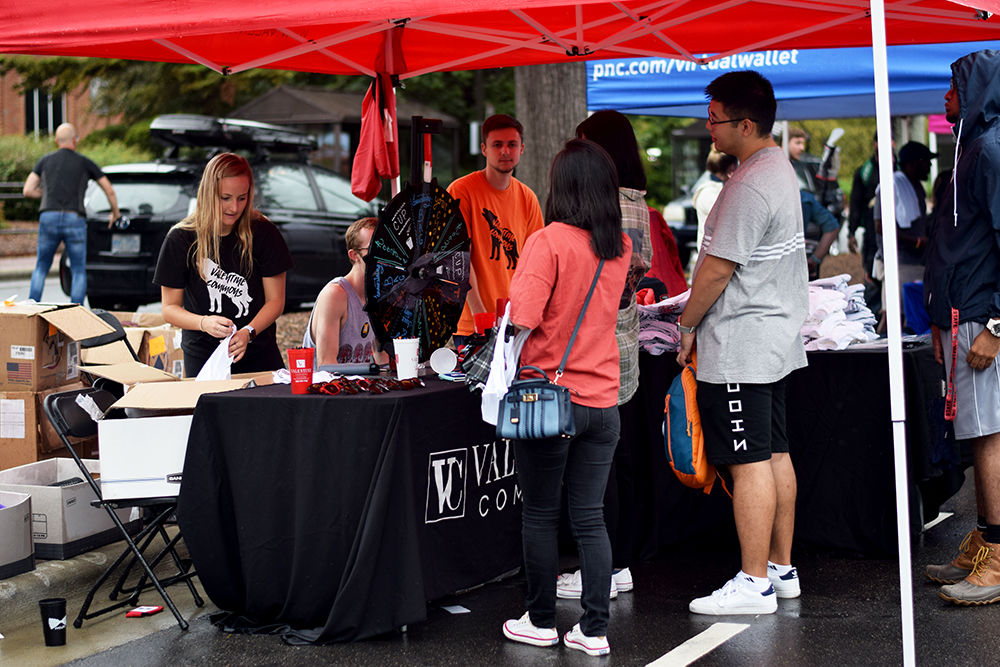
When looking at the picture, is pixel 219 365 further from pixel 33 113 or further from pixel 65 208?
pixel 33 113

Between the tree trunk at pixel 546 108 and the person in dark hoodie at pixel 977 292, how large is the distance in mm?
4577

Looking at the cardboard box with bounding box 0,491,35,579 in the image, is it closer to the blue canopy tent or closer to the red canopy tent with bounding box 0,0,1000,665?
the red canopy tent with bounding box 0,0,1000,665

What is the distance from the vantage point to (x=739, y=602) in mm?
4691

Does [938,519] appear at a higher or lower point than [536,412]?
lower

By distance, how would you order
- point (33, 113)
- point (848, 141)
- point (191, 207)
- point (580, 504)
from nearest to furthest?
point (580, 504) → point (191, 207) → point (33, 113) → point (848, 141)

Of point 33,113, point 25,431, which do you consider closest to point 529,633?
point 25,431

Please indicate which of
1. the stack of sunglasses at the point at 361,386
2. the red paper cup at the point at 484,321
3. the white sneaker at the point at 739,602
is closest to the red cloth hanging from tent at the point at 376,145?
the red paper cup at the point at 484,321

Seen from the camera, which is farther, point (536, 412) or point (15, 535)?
point (15, 535)

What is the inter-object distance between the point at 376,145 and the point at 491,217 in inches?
31.5

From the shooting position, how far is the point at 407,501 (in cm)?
432

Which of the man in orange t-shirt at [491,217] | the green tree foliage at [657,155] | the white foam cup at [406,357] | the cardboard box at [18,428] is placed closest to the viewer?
the white foam cup at [406,357]

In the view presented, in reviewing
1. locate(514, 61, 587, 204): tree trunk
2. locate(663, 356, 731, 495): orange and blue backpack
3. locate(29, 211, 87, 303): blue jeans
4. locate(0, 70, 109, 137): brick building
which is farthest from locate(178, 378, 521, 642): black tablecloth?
locate(0, 70, 109, 137): brick building

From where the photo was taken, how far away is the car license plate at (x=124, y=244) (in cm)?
1226

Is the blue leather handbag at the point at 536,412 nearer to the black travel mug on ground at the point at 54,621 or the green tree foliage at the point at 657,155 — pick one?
the black travel mug on ground at the point at 54,621
